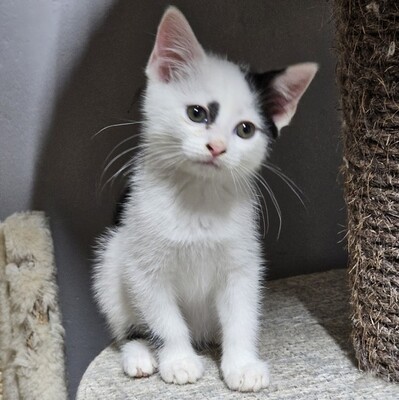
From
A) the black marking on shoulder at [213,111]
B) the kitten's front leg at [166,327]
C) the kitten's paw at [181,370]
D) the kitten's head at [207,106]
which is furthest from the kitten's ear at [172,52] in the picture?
the kitten's paw at [181,370]

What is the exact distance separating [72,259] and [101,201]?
0.18 m

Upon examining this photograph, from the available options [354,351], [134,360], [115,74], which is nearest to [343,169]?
[354,351]

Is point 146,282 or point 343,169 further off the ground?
point 343,169


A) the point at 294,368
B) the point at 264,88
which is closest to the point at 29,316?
the point at 294,368

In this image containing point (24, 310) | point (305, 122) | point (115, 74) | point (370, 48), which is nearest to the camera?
point (370, 48)

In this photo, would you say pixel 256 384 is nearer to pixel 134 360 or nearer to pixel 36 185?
pixel 134 360

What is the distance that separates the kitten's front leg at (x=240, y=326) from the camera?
3.69 feet

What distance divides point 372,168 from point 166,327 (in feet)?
1.58

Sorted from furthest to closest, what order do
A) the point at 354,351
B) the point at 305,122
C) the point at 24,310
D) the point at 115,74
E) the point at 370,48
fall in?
the point at 305,122 → the point at 115,74 → the point at 24,310 → the point at 354,351 → the point at 370,48

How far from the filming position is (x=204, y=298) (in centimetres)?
124

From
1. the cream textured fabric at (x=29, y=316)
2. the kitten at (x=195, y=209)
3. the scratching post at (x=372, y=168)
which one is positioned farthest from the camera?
the cream textured fabric at (x=29, y=316)

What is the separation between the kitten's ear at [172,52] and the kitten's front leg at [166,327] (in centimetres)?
39

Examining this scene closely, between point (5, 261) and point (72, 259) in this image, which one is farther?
point (72, 259)

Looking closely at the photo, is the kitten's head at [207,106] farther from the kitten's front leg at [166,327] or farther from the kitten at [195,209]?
the kitten's front leg at [166,327]
